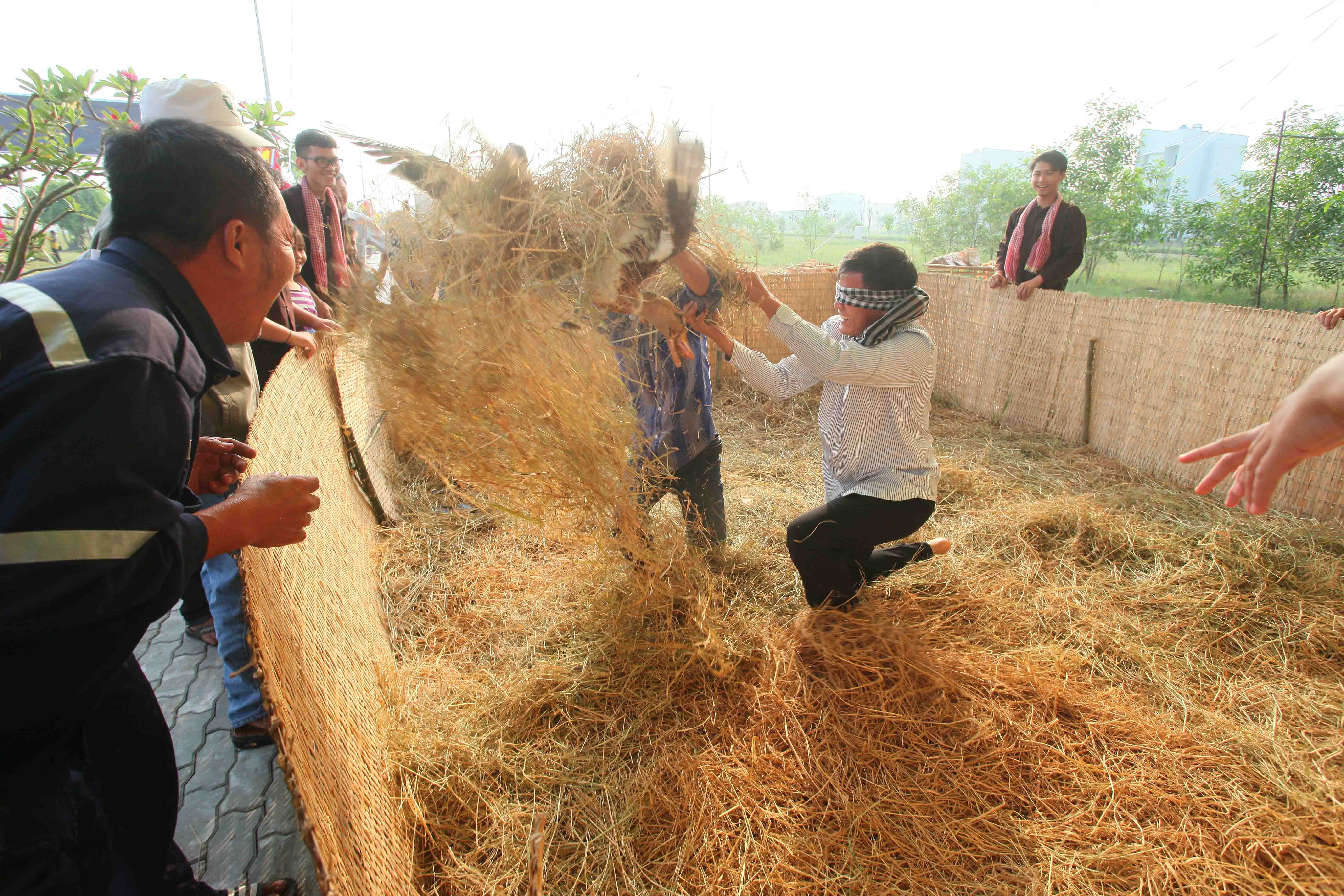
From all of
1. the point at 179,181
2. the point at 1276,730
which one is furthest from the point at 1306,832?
the point at 179,181

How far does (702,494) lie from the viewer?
124 inches

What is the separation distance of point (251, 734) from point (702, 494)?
7.09 feet

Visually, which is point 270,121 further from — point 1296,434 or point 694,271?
point 1296,434

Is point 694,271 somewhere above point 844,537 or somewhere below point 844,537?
above

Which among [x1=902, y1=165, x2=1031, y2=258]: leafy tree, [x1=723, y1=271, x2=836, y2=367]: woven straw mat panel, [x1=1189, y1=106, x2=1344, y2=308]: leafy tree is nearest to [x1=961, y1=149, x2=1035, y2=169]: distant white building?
[x1=902, y1=165, x2=1031, y2=258]: leafy tree

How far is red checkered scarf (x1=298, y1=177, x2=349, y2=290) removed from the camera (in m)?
3.79

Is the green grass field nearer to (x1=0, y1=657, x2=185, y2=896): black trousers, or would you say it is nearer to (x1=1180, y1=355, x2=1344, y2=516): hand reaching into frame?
(x1=1180, y1=355, x2=1344, y2=516): hand reaching into frame

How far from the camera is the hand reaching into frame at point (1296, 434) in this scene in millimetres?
1283

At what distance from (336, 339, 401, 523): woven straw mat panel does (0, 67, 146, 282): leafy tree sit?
5.03 feet

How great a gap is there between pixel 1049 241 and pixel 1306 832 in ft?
15.5

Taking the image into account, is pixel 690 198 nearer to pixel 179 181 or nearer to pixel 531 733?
pixel 179 181

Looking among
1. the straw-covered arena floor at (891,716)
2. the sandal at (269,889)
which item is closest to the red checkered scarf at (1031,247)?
the straw-covered arena floor at (891,716)

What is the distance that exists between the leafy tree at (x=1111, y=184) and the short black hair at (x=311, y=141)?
1053cm

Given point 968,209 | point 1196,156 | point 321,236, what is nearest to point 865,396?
point 321,236
